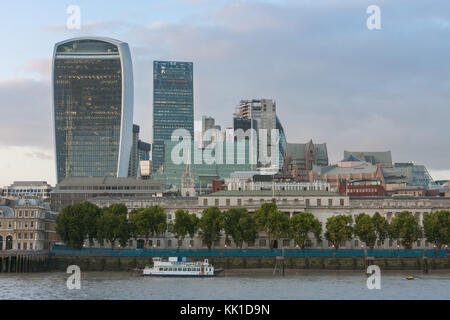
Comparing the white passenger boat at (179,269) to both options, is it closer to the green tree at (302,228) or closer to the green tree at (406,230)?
the green tree at (302,228)

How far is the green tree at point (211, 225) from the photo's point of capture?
193625 millimetres

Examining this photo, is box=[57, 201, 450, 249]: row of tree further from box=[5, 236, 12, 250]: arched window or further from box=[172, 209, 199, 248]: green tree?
box=[5, 236, 12, 250]: arched window

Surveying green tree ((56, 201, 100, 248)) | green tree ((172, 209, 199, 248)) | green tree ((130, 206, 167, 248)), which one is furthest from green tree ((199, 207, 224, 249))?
green tree ((56, 201, 100, 248))

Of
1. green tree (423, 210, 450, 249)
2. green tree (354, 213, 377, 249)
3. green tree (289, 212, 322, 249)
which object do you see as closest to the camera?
green tree (423, 210, 450, 249)

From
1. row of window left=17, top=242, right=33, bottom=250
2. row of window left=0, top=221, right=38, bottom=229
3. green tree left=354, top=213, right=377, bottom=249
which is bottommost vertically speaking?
row of window left=17, top=242, right=33, bottom=250

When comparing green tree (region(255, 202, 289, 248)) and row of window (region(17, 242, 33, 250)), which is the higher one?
green tree (region(255, 202, 289, 248))

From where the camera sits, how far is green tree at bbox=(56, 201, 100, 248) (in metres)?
192

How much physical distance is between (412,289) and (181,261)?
193ft

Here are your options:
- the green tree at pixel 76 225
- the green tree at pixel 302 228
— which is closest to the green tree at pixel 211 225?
the green tree at pixel 302 228

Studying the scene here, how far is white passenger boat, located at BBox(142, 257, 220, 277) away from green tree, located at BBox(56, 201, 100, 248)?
29.5 metres
